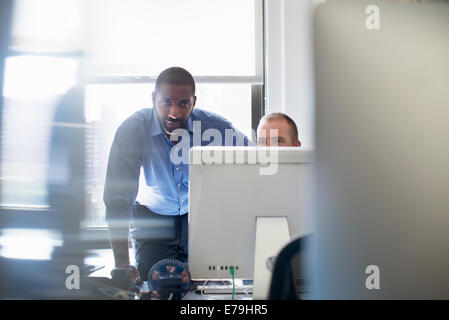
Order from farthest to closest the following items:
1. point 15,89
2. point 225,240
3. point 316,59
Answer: point 15,89
point 225,240
point 316,59

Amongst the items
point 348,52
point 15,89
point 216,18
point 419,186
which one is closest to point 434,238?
point 419,186

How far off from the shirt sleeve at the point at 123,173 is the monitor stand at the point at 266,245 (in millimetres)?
1210

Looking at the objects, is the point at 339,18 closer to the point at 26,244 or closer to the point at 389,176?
the point at 389,176

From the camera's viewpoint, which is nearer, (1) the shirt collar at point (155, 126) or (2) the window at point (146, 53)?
(1) the shirt collar at point (155, 126)

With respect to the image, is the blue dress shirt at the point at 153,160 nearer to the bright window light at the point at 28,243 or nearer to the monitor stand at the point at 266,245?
the bright window light at the point at 28,243

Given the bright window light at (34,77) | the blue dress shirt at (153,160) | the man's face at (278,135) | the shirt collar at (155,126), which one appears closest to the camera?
the man's face at (278,135)

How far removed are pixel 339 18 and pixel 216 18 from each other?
218 centimetres

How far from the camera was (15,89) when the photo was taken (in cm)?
192

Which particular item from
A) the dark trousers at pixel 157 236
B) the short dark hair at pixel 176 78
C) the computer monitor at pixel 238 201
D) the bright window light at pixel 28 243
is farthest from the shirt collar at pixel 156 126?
the computer monitor at pixel 238 201

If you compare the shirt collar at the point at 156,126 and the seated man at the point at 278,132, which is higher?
the shirt collar at the point at 156,126

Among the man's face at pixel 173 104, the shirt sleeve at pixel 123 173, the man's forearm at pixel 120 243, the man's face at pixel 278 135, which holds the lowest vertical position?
the man's forearm at pixel 120 243

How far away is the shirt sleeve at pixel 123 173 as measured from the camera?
1.91 meters

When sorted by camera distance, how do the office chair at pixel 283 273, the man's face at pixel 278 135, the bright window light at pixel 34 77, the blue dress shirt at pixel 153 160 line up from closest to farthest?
the office chair at pixel 283 273
the man's face at pixel 278 135
the bright window light at pixel 34 77
the blue dress shirt at pixel 153 160

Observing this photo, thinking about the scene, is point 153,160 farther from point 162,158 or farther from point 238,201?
point 238,201
